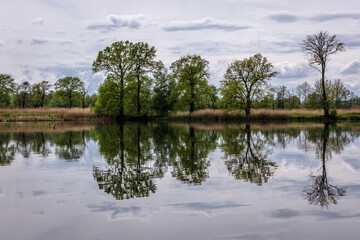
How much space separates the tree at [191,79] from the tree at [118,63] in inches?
326

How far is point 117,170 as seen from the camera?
9680 millimetres

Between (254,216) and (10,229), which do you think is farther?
(254,216)

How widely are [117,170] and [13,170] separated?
3.49 meters

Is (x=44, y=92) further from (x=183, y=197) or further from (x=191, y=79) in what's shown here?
(x=183, y=197)

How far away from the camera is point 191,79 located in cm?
5544

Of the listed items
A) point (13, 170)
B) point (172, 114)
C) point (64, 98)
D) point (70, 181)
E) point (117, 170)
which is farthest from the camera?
point (64, 98)

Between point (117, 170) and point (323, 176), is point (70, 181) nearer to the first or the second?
point (117, 170)

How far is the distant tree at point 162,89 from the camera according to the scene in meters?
54.6

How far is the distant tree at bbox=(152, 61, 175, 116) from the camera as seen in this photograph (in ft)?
179

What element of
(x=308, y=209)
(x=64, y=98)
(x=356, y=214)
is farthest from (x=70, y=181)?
(x=64, y=98)

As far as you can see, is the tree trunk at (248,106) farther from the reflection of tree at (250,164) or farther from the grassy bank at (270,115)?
the reflection of tree at (250,164)

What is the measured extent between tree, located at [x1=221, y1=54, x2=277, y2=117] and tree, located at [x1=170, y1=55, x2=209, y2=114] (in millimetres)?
5229

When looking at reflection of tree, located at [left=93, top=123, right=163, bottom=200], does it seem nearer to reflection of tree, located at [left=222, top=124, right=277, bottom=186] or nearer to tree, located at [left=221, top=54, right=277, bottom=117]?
reflection of tree, located at [left=222, top=124, right=277, bottom=186]

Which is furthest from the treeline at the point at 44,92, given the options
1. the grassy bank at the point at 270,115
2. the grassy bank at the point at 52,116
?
the grassy bank at the point at 270,115
